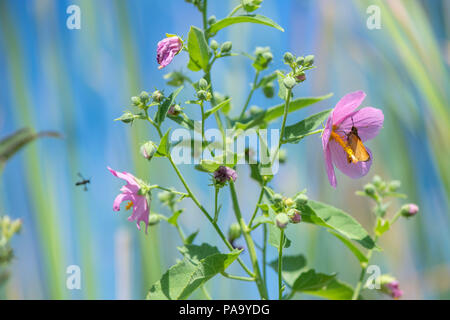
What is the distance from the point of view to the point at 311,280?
784 millimetres

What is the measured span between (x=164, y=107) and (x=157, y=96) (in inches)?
0.8

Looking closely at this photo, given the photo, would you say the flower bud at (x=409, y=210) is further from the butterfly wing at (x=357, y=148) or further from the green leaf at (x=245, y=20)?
the green leaf at (x=245, y=20)

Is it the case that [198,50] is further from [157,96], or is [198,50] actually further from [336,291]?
[336,291]

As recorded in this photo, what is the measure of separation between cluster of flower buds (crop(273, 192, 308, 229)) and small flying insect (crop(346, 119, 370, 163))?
0.11 m

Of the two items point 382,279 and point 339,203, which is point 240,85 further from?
point 382,279

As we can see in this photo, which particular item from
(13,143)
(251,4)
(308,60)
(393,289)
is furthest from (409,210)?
(13,143)

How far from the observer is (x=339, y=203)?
170 cm

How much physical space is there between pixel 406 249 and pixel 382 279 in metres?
0.90

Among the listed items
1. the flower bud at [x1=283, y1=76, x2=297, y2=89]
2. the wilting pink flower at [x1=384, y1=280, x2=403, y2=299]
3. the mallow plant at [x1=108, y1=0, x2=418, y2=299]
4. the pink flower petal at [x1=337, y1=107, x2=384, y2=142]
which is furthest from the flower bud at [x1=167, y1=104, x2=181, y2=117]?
the wilting pink flower at [x1=384, y1=280, x2=403, y2=299]

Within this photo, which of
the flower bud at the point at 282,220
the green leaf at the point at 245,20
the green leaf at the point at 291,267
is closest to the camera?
the flower bud at the point at 282,220

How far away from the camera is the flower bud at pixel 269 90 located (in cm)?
89

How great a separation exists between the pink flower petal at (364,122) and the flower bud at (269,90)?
6.8 inches

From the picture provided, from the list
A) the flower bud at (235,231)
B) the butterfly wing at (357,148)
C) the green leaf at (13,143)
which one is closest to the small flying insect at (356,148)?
the butterfly wing at (357,148)

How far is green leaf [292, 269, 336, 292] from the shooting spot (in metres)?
0.78
